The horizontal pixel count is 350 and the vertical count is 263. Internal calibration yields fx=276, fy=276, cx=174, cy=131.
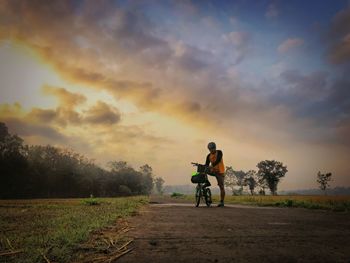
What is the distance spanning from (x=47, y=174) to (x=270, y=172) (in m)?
87.7

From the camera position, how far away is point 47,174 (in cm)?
8056

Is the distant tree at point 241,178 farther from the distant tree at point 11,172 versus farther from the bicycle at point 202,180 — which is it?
the bicycle at point 202,180

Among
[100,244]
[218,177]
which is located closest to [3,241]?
[100,244]

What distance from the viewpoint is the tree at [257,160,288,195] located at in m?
118

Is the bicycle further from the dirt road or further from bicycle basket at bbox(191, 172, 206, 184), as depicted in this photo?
the dirt road

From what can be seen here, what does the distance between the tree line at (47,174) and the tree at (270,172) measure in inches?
2291

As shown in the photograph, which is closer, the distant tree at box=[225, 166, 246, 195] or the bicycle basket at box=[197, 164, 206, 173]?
the bicycle basket at box=[197, 164, 206, 173]

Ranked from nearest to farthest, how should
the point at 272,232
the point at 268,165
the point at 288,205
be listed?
the point at 272,232, the point at 288,205, the point at 268,165

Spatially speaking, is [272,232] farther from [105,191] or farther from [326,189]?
[326,189]

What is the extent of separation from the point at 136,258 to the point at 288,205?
11667mm

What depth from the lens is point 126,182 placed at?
114 meters

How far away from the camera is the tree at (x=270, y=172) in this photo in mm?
117688

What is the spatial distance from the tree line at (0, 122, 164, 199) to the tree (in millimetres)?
58182

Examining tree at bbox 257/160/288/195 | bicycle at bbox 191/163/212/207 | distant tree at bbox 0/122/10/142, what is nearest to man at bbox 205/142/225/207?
bicycle at bbox 191/163/212/207
